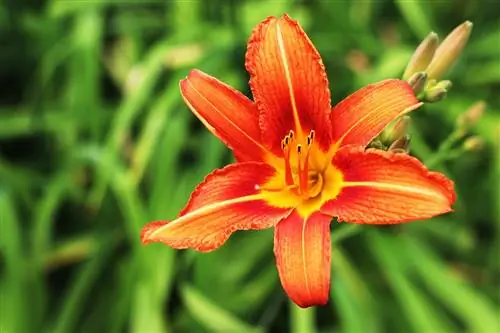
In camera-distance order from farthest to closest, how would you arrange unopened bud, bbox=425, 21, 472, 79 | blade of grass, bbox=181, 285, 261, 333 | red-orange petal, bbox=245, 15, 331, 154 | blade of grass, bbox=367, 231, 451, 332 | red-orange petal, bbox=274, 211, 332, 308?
blade of grass, bbox=367, 231, 451, 332 < blade of grass, bbox=181, 285, 261, 333 < unopened bud, bbox=425, 21, 472, 79 < red-orange petal, bbox=245, 15, 331, 154 < red-orange petal, bbox=274, 211, 332, 308

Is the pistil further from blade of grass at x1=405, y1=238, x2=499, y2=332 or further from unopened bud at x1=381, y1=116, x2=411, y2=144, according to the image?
blade of grass at x1=405, y1=238, x2=499, y2=332

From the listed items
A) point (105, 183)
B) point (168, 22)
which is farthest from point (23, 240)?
point (168, 22)

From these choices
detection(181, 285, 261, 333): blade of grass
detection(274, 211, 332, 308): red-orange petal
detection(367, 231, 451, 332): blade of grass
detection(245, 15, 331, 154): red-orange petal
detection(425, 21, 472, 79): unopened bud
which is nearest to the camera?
detection(274, 211, 332, 308): red-orange petal

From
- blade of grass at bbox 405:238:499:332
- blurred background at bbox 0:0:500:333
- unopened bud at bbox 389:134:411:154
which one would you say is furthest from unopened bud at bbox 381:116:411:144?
blade of grass at bbox 405:238:499:332

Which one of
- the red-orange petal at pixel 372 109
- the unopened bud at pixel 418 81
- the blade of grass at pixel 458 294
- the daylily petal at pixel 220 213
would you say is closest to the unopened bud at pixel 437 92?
the unopened bud at pixel 418 81

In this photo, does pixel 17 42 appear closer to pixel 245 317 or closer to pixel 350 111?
pixel 245 317

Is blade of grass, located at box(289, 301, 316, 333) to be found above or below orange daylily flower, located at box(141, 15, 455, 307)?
below
